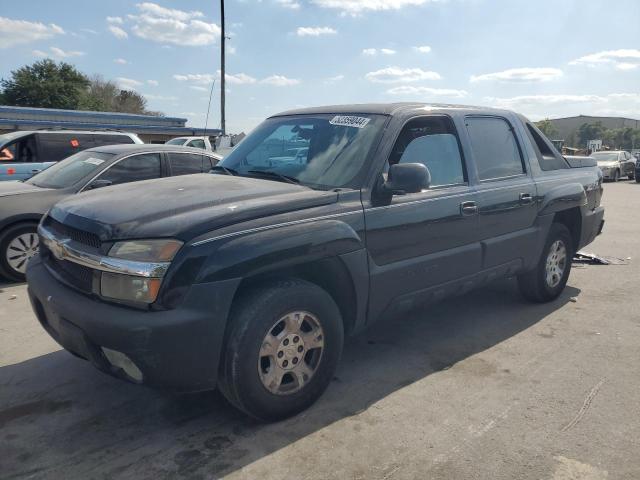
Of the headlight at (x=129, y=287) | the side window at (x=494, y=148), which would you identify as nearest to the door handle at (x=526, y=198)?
the side window at (x=494, y=148)

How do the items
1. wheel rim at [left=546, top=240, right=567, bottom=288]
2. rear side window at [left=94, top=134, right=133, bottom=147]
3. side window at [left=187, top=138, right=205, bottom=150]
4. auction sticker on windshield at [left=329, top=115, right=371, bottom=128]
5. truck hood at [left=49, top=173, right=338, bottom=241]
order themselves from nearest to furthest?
truck hood at [left=49, top=173, right=338, bottom=241], auction sticker on windshield at [left=329, top=115, right=371, bottom=128], wheel rim at [left=546, top=240, right=567, bottom=288], rear side window at [left=94, top=134, right=133, bottom=147], side window at [left=187, top=138, right=205, bottom=150]

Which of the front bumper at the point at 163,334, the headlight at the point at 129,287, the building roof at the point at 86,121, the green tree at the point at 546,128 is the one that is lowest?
the front bumper at the point at 163,334

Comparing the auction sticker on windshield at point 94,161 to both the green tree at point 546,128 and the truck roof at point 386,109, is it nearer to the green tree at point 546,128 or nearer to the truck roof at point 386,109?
the truck roof at point 386,109

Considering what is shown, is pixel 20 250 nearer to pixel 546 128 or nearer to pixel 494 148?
pixel 494 148

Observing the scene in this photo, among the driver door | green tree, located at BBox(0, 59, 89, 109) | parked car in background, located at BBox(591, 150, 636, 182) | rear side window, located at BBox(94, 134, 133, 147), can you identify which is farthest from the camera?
green tree, located at BBox(0, 59, 89, 109)

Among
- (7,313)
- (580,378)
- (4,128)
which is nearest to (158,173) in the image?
(7,313)

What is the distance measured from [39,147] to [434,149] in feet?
23.8

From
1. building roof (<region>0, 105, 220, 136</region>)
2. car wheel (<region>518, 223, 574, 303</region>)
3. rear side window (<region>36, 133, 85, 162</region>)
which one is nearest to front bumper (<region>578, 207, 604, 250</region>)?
car wheel (<region>518, 223, 574, 303</region>)

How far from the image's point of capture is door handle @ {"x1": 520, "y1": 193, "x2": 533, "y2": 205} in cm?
457

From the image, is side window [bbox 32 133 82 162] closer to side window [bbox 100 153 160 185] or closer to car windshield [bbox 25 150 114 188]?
car windshield [bbox 25 150 114 188]

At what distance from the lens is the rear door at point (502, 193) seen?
168 inches

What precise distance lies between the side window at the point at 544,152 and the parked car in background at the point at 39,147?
21.4 ft

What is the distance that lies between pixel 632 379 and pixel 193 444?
2915 millimetres

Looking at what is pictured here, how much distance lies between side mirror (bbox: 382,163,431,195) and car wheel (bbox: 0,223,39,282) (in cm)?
440
